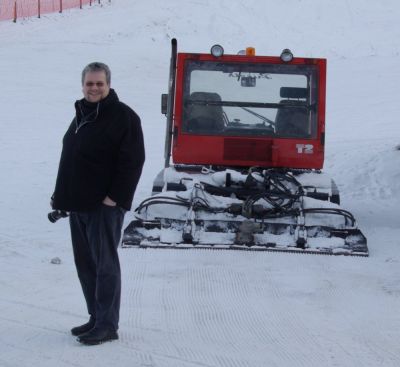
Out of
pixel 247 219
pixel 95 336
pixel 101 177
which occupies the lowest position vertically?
pixel 95 336

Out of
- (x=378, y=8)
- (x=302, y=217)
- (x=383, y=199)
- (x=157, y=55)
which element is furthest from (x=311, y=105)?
(x=378, y=8)

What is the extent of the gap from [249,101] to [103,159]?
Answer: 4763 millimetres

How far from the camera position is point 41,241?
8.42 metres

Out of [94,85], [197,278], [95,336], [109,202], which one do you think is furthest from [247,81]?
[95,336]

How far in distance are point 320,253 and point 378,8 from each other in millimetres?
34028

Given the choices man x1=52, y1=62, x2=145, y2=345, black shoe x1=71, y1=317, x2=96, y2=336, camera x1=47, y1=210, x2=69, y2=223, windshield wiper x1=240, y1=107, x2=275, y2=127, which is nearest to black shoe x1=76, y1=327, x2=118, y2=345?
man x1=52, y1=62, x2=145, y2=345

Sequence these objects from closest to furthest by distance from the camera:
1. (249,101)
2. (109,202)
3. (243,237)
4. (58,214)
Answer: (109,202) < (58,214) < (243,237) < (249,101)

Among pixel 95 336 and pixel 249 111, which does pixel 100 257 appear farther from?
pixel 249 111

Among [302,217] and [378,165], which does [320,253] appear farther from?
[378,165]

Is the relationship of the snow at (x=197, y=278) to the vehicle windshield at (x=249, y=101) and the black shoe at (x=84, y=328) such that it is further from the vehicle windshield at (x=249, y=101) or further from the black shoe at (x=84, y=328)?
the vehicle windshield at (x=249, y=101)

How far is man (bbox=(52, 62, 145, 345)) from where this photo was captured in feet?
16.2

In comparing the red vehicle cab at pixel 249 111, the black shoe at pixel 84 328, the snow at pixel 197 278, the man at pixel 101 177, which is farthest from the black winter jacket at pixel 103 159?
the red vehicle cab at pixel 249 111

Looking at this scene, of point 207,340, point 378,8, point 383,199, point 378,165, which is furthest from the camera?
point 378,8

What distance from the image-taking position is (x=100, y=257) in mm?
5020
